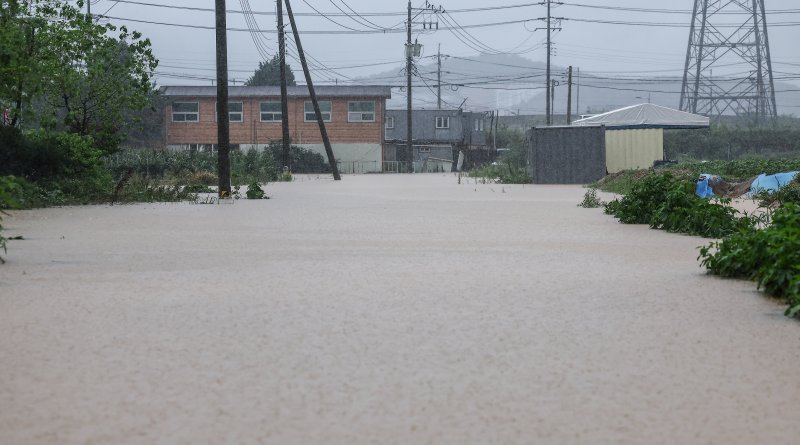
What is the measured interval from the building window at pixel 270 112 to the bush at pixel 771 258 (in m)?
65.0

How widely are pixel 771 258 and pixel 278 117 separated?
66616 millimetres

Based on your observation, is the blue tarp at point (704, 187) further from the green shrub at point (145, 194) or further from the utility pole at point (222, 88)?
the green shrub at point (145, 194)

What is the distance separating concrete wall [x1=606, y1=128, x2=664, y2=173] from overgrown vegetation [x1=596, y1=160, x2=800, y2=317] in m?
19.7

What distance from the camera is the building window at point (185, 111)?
247ft

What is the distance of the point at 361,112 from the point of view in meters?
75.1

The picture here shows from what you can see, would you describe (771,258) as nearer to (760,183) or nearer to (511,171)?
(760,183)

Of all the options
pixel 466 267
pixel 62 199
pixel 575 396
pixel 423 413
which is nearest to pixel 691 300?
pixel 466 267

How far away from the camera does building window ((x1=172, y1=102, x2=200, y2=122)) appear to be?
7525 centimetres

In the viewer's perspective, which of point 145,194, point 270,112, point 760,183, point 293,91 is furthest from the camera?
point 270,112

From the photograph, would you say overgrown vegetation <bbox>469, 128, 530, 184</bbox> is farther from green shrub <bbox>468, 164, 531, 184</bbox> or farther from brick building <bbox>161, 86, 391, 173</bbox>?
brick building <bbox>161, 86, 391, 173</bbox>

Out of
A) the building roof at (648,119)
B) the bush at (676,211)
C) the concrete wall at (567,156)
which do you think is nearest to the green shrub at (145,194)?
the bush at (676,211)

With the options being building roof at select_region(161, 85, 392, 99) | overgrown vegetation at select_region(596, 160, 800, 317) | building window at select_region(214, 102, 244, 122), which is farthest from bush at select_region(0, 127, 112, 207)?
building window at select_region(214, 102, 244, 122)

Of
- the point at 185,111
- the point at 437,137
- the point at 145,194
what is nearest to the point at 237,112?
the point at 185,111

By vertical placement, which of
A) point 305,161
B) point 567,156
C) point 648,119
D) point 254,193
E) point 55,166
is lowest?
point 254,193
